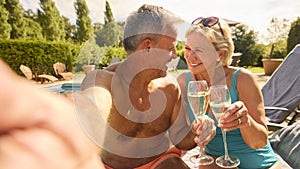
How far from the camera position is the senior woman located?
1626mm

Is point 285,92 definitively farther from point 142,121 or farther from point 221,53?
point 142,121

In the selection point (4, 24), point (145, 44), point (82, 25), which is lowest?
point (82, 25)

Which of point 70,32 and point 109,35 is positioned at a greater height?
point 109,35

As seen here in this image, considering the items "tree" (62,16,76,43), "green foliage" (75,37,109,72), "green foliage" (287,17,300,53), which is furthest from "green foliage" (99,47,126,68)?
"tree" (62,16,76,43)

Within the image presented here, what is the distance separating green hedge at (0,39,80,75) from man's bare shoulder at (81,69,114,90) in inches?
507

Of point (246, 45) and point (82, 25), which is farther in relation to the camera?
point (82, 25)

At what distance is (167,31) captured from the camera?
1.56 metres

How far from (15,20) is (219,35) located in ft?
56.2

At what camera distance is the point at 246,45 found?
56.8 ft

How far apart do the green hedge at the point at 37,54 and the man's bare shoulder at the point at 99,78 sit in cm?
1287

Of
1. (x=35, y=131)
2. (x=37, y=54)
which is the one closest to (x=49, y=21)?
(x=37, y=54)

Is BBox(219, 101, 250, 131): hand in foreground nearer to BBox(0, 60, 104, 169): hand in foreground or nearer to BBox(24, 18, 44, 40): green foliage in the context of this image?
BBox(0, 60, 104, 169): hand in foreground

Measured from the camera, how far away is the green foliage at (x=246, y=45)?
16.9 m

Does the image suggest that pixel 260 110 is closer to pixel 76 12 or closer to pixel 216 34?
pixel 216 34
